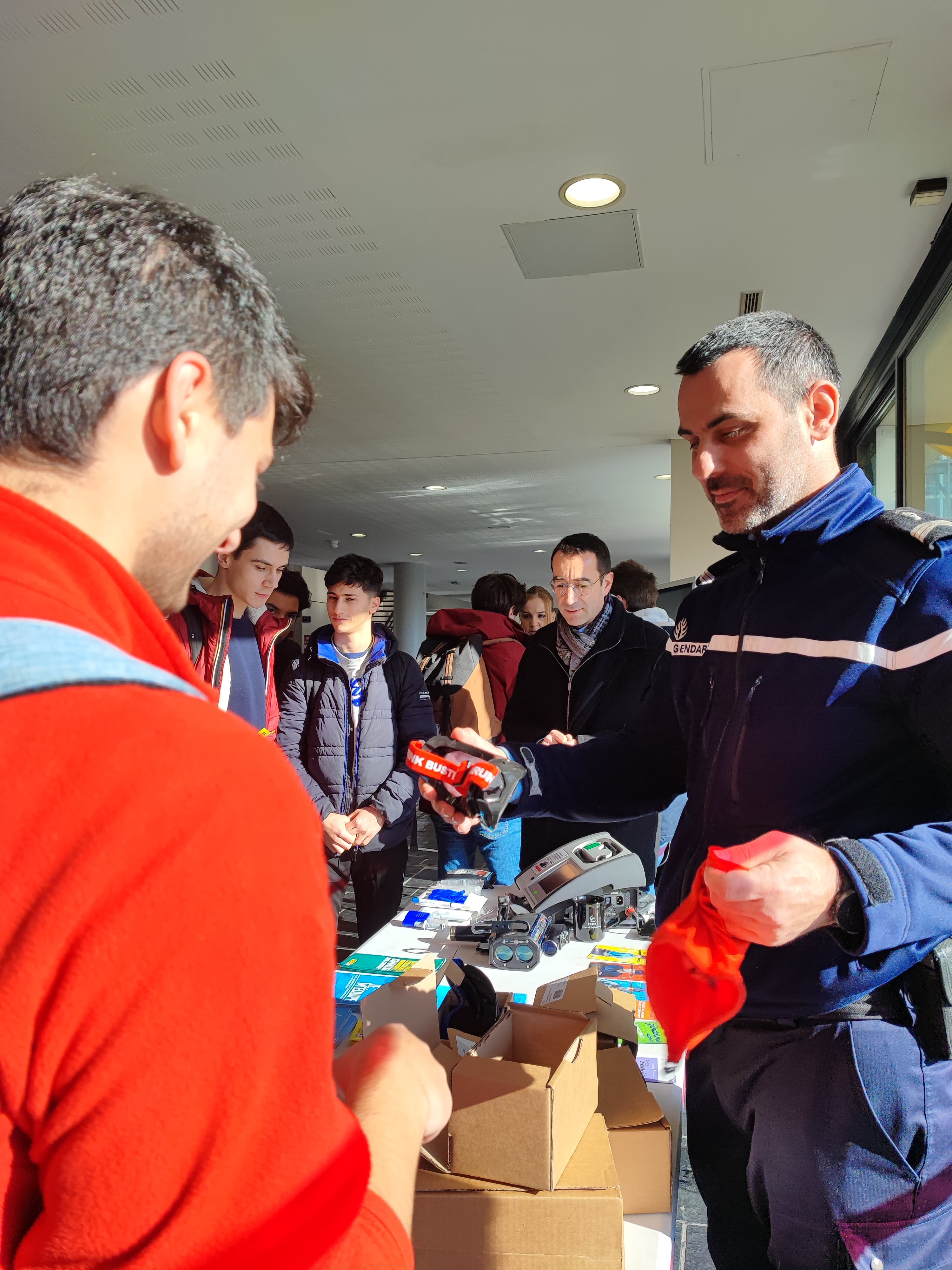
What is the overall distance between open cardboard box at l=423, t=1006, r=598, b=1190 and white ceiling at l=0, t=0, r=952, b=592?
2.52 m

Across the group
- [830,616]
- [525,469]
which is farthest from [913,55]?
[525,469]

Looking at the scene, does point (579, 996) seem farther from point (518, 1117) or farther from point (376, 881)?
point (376, 881)

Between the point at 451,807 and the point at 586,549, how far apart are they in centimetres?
202

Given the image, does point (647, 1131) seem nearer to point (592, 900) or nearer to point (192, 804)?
point (592, 900)

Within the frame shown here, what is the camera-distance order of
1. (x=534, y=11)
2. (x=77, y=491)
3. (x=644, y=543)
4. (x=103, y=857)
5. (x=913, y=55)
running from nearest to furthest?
(x=103, y=857)
(x=77, y=491)
(x=534, y=11)
(x=913, y=55)
(x=644, y=543)

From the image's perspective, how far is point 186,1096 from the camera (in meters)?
0.48

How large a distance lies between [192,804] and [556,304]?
4172 mm

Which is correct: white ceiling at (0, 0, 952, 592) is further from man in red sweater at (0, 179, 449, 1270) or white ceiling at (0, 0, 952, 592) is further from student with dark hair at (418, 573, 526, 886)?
man in red sweater at (0, 179, 449, 1270)

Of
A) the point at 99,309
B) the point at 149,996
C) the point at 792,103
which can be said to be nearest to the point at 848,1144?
the point at 149,996

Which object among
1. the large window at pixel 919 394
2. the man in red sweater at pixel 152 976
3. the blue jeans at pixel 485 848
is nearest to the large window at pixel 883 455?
the large window at pixel 919 394

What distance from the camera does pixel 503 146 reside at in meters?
2.84

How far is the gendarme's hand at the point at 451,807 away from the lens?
1.75 meters

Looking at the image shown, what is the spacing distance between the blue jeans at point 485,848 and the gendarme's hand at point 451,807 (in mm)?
2382

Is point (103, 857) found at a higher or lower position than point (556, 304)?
lower
